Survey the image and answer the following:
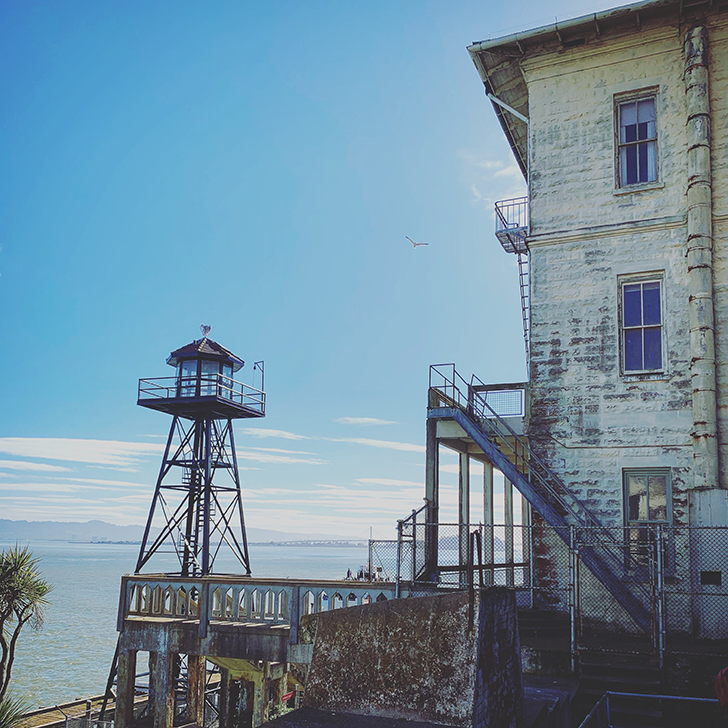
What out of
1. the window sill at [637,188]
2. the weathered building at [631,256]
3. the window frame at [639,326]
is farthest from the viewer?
the window sill at [637,188]

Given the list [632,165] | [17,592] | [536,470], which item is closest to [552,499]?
[536,470]

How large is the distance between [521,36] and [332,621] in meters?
16.5

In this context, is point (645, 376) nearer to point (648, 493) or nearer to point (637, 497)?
point (648, 493)

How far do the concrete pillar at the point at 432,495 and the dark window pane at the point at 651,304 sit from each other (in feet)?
18.5

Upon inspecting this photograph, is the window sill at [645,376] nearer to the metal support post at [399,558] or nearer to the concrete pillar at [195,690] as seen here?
the metal support post at [399,558]

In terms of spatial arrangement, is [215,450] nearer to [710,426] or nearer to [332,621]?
[710,426]

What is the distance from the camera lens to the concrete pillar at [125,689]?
1614 cm

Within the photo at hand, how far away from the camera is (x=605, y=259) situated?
17.9 metres

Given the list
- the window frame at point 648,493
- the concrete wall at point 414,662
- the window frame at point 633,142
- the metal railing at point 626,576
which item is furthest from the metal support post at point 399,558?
the window frame at point 633,142

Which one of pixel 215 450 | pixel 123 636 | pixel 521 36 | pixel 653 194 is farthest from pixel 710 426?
pixel 215 450

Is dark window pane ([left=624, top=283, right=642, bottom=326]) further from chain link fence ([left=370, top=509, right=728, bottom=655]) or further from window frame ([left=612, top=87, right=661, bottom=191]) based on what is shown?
chain link fence ([left=370, top=509, right=728, bottom=655])

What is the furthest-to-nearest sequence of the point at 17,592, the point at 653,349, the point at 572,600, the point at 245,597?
the point at 17,592 < the point at 653,349 < the point at 245,597 < the point at 572,600

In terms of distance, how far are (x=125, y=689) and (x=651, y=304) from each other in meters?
14.9

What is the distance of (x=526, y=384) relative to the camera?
60.3 ft
